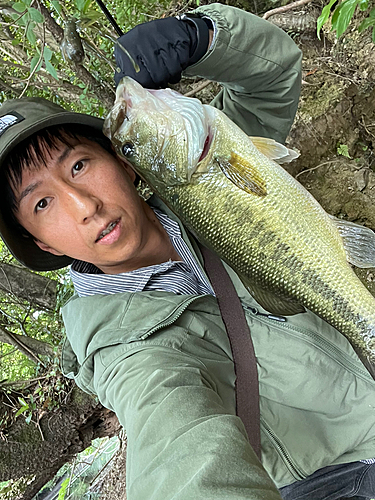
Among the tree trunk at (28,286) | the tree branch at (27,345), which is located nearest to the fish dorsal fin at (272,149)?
the tree trunk at (28,286)

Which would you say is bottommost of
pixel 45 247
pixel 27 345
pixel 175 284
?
pixel 27 345

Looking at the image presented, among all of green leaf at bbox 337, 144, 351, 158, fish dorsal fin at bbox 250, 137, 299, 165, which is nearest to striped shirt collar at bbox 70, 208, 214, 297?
fish dorsal fin at bbox 250, 137, 299, 165

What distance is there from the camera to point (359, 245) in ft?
4.59

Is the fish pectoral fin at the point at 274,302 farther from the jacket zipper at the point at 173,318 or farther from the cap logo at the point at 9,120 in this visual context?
the cap logo at the point at 9,120

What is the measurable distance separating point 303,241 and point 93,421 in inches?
105

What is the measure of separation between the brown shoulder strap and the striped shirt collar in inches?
3.0

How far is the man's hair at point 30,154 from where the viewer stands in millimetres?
1552

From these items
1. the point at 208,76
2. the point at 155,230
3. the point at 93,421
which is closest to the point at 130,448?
the point at 155,230

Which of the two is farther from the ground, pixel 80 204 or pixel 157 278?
pixel 80 204

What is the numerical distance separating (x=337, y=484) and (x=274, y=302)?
117cm

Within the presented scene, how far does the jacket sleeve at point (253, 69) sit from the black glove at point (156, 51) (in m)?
0.11

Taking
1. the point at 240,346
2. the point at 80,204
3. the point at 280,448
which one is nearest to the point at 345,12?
the point at 80,204

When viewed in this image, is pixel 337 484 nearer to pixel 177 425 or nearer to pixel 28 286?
pixel 177 425

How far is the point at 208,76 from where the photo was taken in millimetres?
1482
